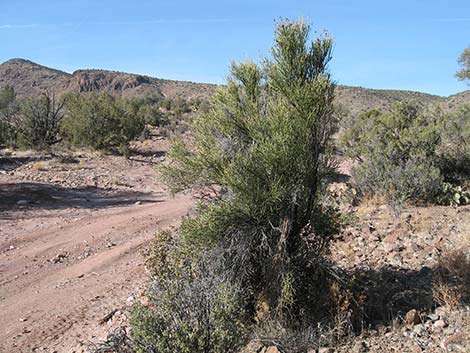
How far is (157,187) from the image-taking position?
18.2 meters

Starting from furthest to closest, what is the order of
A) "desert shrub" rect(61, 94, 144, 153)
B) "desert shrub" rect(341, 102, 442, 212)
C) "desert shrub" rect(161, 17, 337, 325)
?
"desert shrub" rect(61, 94, 144, 153), "desert shrub" rect(341, 102, 442, 212), "desert shrub" rect(161, 17, 337, 325)

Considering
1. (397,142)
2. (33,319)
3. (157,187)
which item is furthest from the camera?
(157,187)

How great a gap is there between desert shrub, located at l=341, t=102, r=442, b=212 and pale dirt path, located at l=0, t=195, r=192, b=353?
19.7ft

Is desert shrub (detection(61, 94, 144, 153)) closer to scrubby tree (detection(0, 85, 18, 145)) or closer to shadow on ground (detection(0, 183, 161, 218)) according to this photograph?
scrubby tree (detection(0, 85, 18, 145))

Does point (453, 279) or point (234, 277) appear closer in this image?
point (234, 277)

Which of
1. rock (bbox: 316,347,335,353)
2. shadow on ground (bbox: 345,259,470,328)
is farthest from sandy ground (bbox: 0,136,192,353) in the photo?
shadow on ground (bbox: 345,259,470,328)

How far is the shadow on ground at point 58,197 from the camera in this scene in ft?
45.3

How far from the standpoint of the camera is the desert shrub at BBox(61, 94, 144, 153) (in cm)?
2400

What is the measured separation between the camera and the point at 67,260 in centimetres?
961

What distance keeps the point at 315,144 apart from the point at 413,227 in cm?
458

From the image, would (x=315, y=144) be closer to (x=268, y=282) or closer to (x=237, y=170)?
(x=237, y=170)

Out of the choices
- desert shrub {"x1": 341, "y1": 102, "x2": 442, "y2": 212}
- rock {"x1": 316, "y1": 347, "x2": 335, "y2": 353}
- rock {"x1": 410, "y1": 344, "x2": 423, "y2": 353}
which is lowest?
rock {"x1": 316, "y1": 347, "x2": 335, "y2": 353}

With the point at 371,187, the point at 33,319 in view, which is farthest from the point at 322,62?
the point at 371,187

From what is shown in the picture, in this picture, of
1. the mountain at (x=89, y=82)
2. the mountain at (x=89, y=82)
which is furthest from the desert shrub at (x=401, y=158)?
the mountain at (x=89, y=82)
